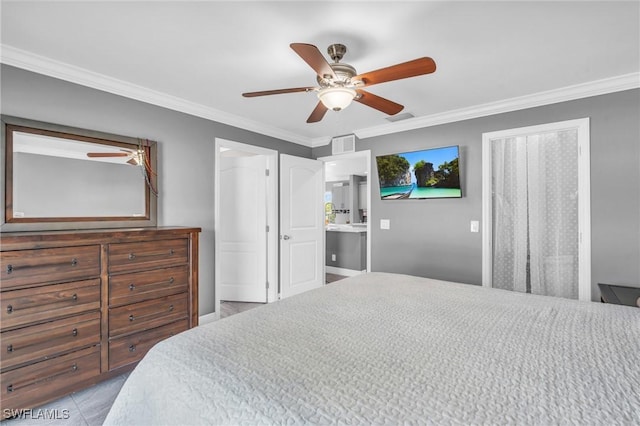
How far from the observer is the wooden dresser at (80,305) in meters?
1.77

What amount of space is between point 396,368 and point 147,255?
2.10 m

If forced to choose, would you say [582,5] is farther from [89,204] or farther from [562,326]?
[89,204]

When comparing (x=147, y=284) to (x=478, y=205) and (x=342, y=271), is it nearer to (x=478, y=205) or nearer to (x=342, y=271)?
(x=478, y=205)

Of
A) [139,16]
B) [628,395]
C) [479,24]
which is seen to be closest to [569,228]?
[479,24]

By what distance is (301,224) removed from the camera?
4.37m

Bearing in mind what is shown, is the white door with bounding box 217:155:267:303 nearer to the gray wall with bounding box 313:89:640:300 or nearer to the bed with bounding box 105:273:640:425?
Answer: the gray wall with bounding box 313:89:640:300

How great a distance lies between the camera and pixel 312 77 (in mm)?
2477

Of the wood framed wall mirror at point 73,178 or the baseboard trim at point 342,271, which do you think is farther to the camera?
the baseboard trim at point 342,271

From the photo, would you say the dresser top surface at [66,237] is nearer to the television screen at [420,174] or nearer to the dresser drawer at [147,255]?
the dresser drawer at [147,255]

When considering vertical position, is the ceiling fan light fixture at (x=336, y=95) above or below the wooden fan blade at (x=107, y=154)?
above

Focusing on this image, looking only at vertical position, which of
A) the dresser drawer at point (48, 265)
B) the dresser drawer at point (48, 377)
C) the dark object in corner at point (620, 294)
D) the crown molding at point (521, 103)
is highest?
the crown molding at point (521, 103)

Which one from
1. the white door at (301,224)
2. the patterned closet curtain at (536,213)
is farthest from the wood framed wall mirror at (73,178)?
the patterned closet curtain at (536,213)

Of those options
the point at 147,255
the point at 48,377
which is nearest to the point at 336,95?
the point at 147,255

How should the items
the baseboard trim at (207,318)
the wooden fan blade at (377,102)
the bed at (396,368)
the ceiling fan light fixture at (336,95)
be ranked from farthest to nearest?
the baseboard trim at (207,318) → the wooden fan blade at (377,102) → the ceiling fan light fixture at (336,95) → the bed at (396,368)
